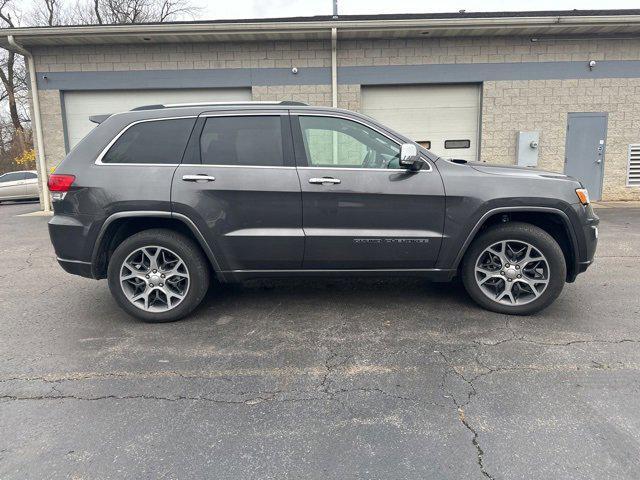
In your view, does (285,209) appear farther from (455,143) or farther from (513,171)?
(455,143)

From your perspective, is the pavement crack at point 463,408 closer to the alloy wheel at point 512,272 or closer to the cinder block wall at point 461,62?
the alloy wheel at point 512,272

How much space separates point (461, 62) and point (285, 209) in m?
9.15

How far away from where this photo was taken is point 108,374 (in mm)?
3109

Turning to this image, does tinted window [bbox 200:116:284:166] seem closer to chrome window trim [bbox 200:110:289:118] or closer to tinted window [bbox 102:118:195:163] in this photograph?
chrome window trim [bbox 200:110:289:118]

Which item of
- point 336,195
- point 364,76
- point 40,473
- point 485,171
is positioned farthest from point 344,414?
point 364,76

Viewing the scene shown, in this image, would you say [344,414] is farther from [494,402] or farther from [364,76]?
[364,76]

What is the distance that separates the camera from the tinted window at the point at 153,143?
3910mm

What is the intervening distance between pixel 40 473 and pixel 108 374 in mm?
987

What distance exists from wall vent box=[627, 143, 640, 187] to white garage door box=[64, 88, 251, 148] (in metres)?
10.2

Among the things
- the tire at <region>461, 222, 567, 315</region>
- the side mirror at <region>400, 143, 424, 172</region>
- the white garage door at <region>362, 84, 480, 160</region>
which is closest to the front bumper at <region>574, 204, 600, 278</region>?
the tire at <region>461, 222, 567, 315</region>

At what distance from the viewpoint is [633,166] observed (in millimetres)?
11500

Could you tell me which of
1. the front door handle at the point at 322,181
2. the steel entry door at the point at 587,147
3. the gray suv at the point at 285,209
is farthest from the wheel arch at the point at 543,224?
the steel entry door at the point at 587,147

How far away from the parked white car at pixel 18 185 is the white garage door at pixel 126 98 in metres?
7.05

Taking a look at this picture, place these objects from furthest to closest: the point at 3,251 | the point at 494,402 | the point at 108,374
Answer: the point at 3,251 < the point at 108,374 < the point at 494,402
